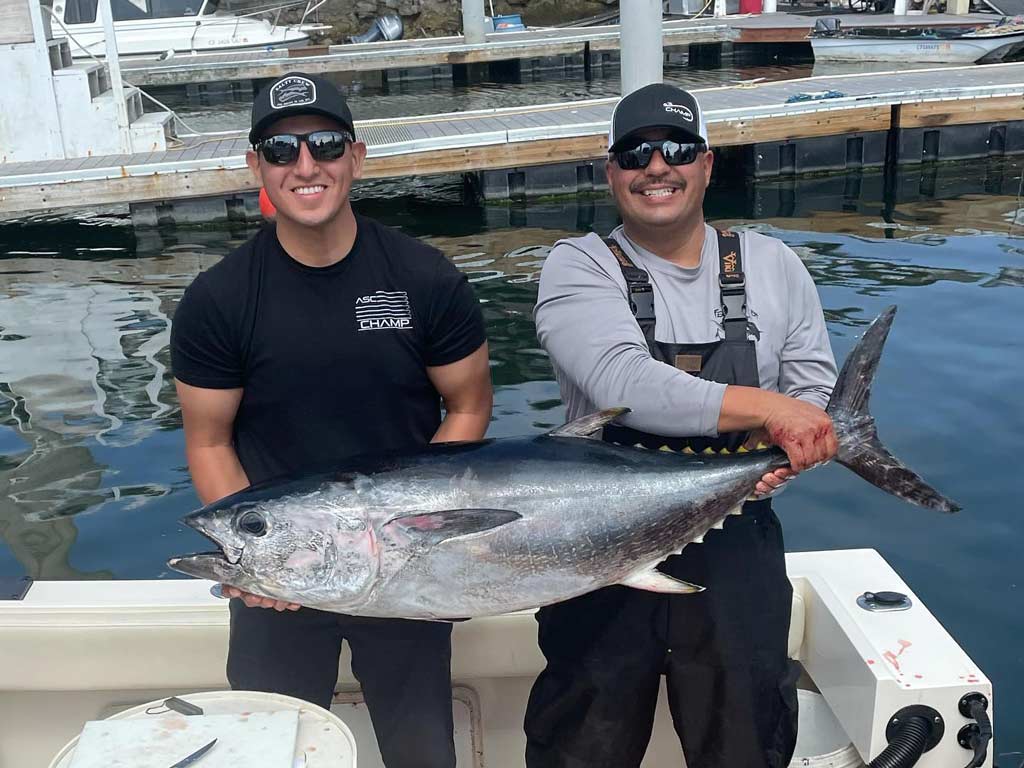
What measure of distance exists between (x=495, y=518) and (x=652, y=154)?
3.66 ft

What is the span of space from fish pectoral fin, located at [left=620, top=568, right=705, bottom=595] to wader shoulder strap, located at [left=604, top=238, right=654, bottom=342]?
2.14 ft

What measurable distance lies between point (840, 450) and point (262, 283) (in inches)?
64.8

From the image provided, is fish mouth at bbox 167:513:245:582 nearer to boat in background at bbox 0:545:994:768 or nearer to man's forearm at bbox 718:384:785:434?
boat in background at bbox 0:545:994:768

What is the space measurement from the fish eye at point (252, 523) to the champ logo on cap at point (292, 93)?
1.11 metres

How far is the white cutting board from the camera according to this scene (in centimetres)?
212

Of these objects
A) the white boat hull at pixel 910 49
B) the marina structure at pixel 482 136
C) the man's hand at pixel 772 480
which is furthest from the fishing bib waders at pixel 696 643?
the white boat hull at pixel 910 49

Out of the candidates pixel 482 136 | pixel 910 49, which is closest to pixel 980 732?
pixel 482 136

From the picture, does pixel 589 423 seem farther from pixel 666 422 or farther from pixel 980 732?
Result: pixel 980 732

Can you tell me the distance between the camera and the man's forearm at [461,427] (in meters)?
2.94

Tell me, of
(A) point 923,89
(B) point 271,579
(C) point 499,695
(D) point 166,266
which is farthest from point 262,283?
(A) point 923,89

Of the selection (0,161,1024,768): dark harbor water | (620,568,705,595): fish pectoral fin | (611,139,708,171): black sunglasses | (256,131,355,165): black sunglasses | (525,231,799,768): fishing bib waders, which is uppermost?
(256,131,355,165): black sunglasses

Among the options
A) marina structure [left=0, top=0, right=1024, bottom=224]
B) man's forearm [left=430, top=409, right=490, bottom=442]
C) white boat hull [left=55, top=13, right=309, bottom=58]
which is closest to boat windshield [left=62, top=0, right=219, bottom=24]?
white boat hull [left=55, top=13, right=309, bottom=58]

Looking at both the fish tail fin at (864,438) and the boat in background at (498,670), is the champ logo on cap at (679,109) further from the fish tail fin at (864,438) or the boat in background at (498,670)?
the boat in background at (498,670)

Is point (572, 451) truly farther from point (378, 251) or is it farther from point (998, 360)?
point (998, 360)
